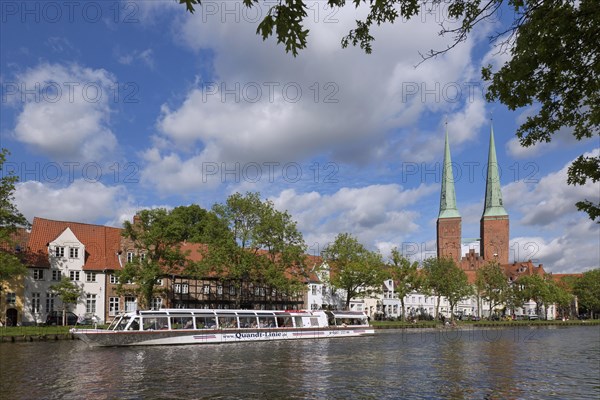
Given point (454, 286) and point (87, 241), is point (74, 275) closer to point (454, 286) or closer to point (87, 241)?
point (87, 241)

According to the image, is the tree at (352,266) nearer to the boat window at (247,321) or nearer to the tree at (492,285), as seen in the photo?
the boat window at (247,321)

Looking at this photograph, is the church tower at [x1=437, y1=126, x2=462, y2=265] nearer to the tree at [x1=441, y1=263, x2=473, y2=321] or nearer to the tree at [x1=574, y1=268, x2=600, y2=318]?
→ the tree at [x1=574, y1=268, x2=600, y2=318]

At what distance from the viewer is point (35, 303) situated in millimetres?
64375

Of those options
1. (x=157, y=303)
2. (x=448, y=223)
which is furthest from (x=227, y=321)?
(x=448, y=223)

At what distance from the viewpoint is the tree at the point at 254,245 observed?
219 feet

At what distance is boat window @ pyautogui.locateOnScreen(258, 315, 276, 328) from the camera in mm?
57125

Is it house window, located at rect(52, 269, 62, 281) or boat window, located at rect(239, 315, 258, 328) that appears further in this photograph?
house window, located at rect(52, 269, 62, 281)

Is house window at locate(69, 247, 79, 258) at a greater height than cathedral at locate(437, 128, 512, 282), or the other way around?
cathedral at locate(437, 128, 512, 282)

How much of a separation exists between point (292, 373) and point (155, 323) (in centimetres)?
2252

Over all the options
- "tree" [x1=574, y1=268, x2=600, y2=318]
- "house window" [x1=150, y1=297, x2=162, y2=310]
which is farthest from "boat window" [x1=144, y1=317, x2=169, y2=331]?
"tree" [x1=574, y1=268, x2=600, y2=318]

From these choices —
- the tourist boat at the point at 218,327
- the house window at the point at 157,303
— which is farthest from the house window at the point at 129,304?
the tourist boat at the point at 218,327

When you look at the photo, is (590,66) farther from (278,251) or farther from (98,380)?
(278,251)

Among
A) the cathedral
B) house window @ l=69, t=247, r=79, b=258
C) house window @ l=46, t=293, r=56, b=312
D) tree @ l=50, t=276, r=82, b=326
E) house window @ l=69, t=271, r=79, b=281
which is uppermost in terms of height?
the cathedral

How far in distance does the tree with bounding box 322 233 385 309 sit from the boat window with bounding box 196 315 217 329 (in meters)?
30.7
